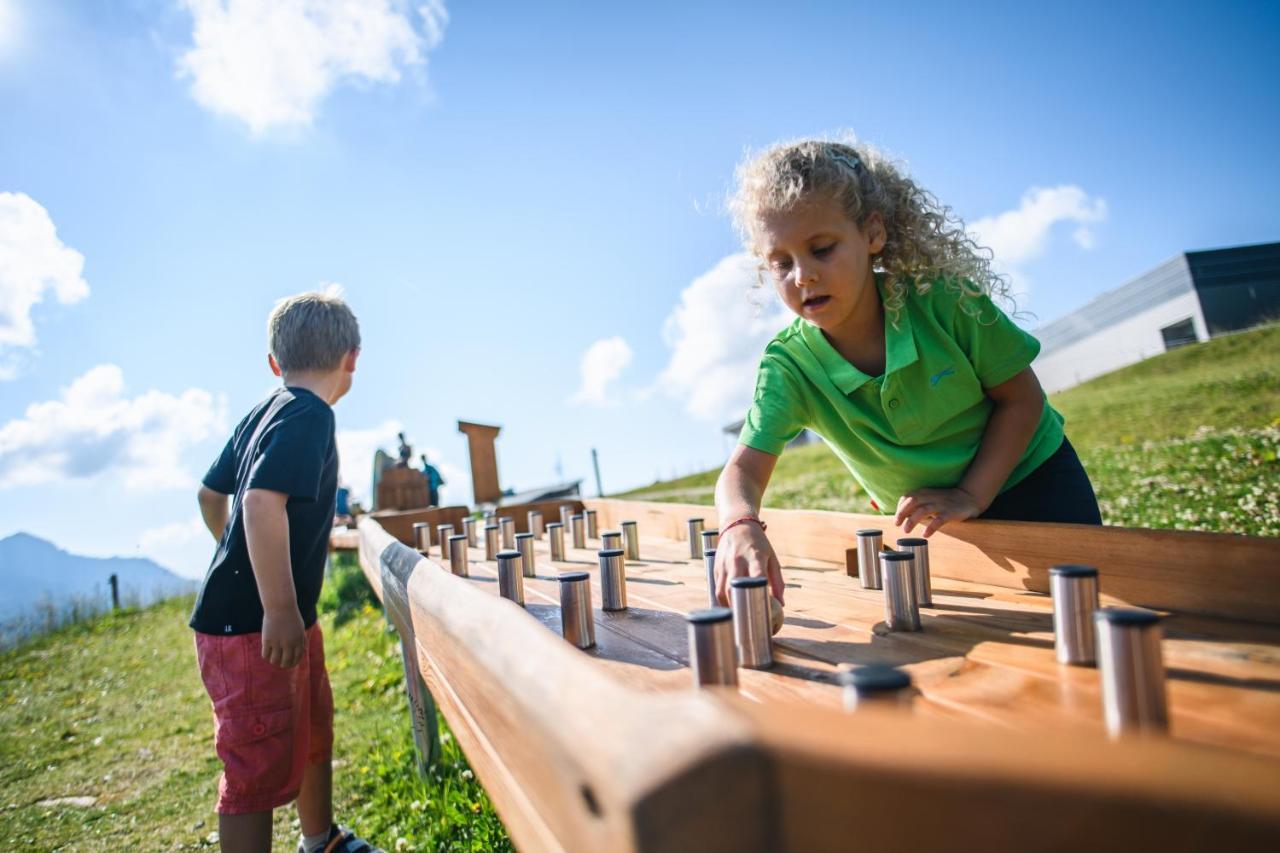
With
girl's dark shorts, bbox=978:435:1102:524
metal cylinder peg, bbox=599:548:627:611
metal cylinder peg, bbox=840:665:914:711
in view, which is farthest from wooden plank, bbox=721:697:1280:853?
girl's dark shorts, bbox=978:435:1102:524

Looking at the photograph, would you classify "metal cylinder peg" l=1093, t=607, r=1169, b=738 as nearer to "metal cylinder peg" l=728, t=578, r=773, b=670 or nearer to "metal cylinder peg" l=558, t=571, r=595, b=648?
"metal cylinder peg" l=728, t=578, r=773, b=670

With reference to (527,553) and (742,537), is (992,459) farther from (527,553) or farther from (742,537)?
(527,553)

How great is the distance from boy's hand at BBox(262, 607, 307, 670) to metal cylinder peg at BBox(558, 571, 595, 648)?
1734 mm

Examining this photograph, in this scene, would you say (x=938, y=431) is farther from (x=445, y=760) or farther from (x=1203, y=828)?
(x=445, y=760)

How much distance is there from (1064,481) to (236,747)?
372 cm

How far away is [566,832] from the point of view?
78 centimetres

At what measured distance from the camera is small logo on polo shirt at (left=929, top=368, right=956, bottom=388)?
2648 millimetres

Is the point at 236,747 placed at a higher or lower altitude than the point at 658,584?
lower

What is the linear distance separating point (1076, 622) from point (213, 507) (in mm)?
4150

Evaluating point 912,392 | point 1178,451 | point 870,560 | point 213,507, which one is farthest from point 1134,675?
point 1178,451

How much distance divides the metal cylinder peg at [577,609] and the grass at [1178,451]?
15.1 ft

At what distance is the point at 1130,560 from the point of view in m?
1.86

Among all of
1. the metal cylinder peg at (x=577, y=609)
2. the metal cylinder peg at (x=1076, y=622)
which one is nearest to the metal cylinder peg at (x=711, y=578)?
the metal cylinder peg at (x=577, y=609)

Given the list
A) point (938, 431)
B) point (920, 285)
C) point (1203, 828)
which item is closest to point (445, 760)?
point (938, 431)
